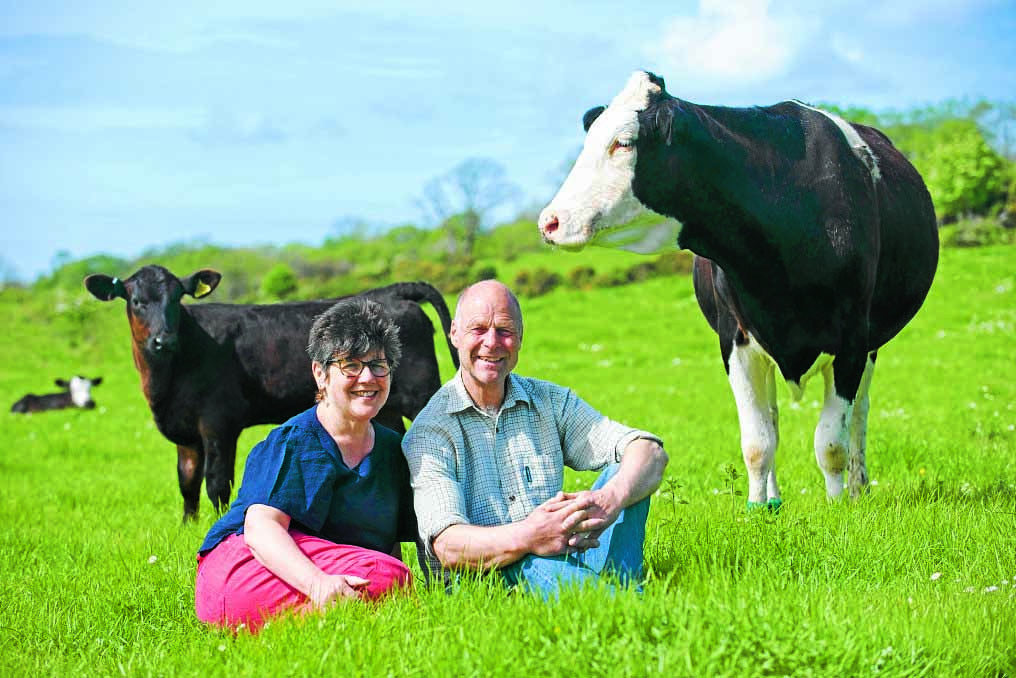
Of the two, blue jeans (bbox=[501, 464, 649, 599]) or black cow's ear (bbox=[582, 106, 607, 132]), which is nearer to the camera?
blue jeans (bbox=[501, 464, 649, 599])

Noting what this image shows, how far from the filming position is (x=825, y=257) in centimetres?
626

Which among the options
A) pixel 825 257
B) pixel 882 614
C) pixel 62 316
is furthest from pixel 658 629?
pixel 62 316

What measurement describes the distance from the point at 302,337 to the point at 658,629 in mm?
6148

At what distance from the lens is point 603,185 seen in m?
5.56

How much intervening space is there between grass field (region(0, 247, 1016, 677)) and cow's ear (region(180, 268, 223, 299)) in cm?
191

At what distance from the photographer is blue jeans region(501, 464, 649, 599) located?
175 inches

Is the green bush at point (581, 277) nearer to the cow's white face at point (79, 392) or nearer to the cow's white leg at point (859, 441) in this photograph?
the cow's white face at point (79, 392)

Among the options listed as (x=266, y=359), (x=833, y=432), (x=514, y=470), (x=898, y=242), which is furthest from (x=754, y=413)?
(x=266, y=359)

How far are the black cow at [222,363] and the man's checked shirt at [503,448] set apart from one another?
13.1ft

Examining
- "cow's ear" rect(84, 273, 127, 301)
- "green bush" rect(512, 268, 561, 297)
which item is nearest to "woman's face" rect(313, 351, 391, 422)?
"cow's ear" rect(84, 273, 127, 301)

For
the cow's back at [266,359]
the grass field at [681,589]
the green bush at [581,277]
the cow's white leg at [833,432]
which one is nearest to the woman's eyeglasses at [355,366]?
the grass field at [681,589]

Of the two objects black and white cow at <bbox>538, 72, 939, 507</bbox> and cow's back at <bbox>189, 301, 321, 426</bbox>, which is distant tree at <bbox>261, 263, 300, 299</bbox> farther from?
black and white cow at <bbox>538, 72, 939, 507</bbox>

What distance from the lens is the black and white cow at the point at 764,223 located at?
18.4 ft

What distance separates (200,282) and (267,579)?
5529mm
